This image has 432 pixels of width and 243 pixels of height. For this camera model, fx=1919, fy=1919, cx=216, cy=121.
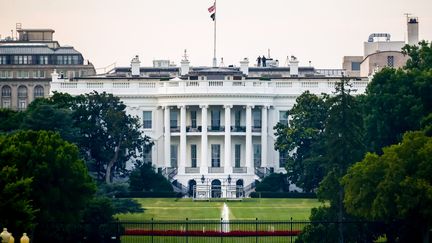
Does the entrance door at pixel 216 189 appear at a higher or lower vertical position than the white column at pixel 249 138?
lower

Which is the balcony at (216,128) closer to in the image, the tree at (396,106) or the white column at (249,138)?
the white column at (249,138)

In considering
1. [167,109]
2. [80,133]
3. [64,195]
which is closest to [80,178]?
[64,195]

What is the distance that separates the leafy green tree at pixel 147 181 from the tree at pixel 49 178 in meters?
44.8

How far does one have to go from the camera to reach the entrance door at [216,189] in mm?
167175

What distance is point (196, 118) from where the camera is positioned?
584 feet

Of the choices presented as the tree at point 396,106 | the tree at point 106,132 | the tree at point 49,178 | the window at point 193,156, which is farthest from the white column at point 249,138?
the tree at point 49,178

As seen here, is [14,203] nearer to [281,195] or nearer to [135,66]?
[281,195]

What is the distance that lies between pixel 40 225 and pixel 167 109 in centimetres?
7067

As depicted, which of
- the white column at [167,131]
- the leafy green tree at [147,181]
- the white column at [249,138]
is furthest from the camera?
the white column at [167,131]

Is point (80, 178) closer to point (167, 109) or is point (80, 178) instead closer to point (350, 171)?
point (350, 171)

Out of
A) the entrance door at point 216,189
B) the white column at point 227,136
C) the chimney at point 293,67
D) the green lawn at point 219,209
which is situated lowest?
the green lawn at point 219,209

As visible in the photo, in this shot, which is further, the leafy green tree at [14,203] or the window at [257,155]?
the window at [257,155]

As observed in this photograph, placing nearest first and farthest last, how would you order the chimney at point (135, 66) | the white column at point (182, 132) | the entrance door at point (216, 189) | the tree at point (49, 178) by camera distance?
the tree at point (49, 178), the entrance door at point (216, 189), the white column at point (182, 132), the chimney at point (135, 66)

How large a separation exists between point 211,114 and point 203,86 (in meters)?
3.25
